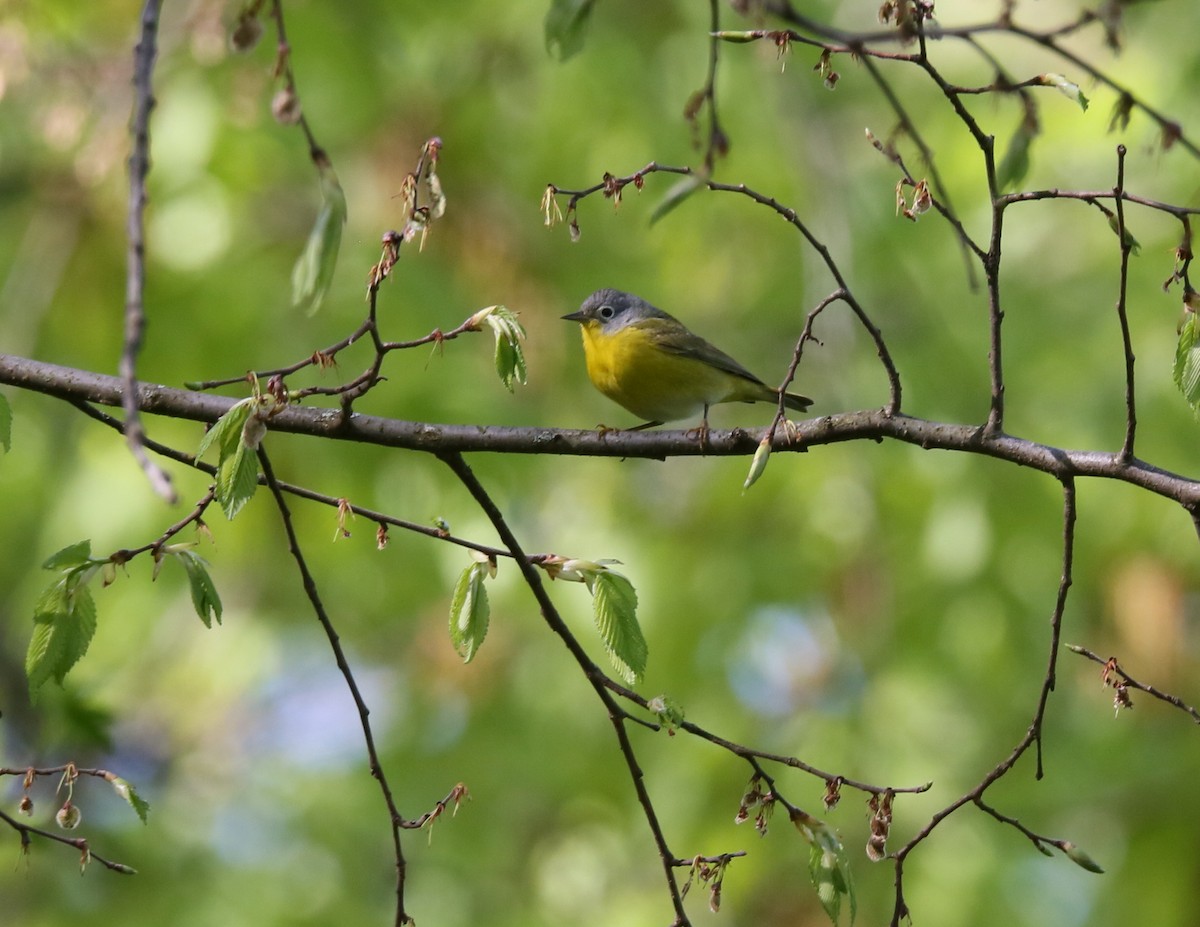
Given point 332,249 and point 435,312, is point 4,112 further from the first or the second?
point 332,249

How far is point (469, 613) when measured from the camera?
8.98ft

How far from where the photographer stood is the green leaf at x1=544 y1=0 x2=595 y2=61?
7.95 feet

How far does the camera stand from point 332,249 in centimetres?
187

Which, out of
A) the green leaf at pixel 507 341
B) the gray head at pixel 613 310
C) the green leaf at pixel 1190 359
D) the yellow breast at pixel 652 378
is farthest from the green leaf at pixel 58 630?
the gray head at pixel 613 310

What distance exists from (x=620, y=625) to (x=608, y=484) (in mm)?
6899

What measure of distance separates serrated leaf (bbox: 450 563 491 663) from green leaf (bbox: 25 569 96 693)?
73 cm

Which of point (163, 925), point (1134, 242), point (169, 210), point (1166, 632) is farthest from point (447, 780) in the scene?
point (1134, 242)

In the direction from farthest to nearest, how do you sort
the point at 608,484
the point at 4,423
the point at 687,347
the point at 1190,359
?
1. the point at 608,484
2. the point at 687,347
3. the point at 4,423
4. the point at 1190,359

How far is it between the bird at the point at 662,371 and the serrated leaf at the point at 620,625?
3084 mm

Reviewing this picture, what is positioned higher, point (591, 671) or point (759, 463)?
point (759, 463)

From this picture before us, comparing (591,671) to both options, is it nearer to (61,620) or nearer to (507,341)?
(507,341)

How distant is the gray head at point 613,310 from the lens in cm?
631

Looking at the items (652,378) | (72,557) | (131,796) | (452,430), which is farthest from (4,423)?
(652,378)

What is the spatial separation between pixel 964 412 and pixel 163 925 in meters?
5.36
